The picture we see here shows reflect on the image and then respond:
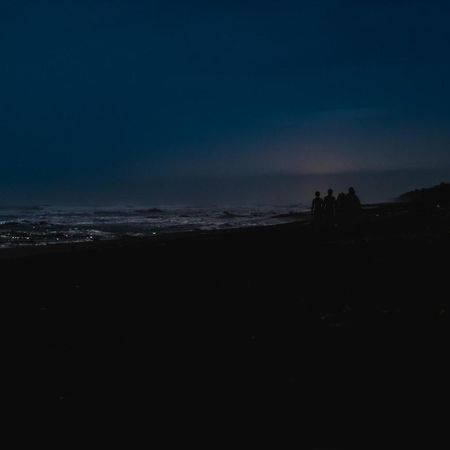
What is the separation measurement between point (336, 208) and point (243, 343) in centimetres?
2134

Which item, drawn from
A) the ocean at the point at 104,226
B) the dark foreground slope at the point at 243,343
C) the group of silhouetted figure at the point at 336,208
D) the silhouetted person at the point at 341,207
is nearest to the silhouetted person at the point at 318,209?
the group of silhouetted figure at the point at 336,208

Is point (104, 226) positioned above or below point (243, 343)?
above

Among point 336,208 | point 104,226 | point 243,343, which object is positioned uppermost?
point 336,208

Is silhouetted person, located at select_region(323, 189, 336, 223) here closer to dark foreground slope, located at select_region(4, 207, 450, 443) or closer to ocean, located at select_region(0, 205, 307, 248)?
ocean, located at select_region(0, 205, 307, 248)

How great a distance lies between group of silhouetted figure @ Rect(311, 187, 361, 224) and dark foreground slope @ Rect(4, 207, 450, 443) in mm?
14339

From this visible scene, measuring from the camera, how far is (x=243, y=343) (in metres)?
6.46

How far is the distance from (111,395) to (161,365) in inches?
32.8

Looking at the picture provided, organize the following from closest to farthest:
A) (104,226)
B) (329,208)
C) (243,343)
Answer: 1. (243,343)
2. (329,208)
3. (104,226)

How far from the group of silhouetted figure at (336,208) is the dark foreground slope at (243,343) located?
1434 centimetres

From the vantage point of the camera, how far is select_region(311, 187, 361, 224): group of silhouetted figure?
26547mm

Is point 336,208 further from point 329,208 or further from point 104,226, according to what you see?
point 104,226

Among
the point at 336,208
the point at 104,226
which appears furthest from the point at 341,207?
the point at 104,226

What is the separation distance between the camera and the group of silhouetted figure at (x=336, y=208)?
2655cm

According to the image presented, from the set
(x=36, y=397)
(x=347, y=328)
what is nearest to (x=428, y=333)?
(x=347, y=328)
